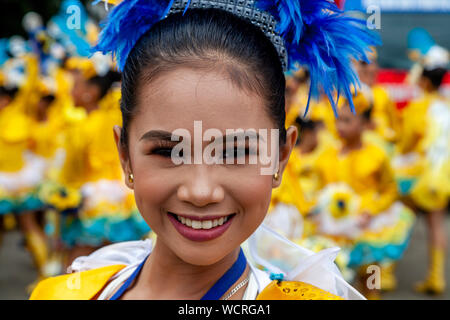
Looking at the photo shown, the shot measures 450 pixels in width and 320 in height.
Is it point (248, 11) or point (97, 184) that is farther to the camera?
point (97, 184)

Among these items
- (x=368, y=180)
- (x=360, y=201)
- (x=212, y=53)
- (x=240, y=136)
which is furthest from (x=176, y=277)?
(x=368, y=180)

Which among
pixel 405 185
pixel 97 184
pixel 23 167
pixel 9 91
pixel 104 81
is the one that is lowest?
pixel 405 185

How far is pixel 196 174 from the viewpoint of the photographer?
1397 millimetres

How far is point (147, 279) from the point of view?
1.71m

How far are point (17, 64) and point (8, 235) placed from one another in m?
2.57

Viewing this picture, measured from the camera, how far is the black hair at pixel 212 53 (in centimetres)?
147

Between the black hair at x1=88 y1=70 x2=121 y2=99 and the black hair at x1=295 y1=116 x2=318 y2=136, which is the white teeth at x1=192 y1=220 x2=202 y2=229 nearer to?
the black hair at x1=88 y1=70 x2=121 y2=99

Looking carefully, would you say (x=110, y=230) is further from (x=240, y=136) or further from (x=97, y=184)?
(x=240, y=136)

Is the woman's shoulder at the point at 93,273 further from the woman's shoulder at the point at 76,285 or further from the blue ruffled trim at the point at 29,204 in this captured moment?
→ the blue ruffled trim at the point at 29,204

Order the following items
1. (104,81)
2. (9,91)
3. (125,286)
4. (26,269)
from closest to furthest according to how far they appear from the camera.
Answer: (125,286), (104,81), (26,269), (9,91)

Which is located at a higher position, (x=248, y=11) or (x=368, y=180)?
(x=248, y=11)

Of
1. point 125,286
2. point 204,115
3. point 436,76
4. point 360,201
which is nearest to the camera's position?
point 204,115

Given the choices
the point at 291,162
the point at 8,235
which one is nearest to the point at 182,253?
the point at 291,162
